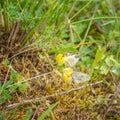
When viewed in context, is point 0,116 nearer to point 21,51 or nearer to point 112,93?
point 21,51

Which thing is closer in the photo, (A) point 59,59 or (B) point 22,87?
(B) point 22,87

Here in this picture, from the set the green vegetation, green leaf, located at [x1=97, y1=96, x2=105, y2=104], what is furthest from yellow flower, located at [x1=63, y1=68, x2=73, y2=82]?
green leaf, located at [x1=97, y1=96, x2=105, y2=104]

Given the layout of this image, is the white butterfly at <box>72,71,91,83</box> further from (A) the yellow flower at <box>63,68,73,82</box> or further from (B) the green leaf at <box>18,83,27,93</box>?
(B) the green leaf at <box>18,83,27,93</box>

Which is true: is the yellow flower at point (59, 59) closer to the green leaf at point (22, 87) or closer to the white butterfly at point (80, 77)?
the white butterfly at point (80, 77)

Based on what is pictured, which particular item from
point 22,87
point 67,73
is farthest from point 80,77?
point 22,87

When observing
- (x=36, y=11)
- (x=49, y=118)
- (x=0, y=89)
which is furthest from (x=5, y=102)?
(x=36, y=11)

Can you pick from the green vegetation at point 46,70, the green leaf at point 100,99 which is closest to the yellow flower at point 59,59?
the green vegetation at point 46,70

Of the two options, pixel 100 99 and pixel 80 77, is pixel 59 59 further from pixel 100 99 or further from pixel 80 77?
pixel 100 99

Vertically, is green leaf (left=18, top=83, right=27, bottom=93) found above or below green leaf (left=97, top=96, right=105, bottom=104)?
above
